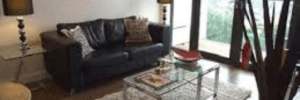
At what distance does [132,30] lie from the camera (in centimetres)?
383

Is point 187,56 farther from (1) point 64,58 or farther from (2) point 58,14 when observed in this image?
(2) point 58,14

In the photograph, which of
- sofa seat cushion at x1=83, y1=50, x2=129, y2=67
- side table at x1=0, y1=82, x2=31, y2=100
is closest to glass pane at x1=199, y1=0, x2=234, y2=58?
sofa seat cushion at x1=83, y1=50, x2=129, y2=67

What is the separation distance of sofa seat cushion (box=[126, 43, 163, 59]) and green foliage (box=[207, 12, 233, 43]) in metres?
1.12

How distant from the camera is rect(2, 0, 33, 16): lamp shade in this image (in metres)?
2.63

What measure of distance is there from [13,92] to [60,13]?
179 cm

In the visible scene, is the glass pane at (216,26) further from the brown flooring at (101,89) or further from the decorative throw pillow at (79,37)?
the decorative throw pillow at (79,37)

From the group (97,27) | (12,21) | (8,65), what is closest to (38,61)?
(8,65)

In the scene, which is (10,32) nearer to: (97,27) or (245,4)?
(97,27)

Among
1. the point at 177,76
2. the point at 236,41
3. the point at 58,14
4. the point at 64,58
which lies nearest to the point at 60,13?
the point at 58,14

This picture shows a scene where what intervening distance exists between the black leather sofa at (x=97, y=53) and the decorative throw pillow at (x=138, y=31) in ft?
0.40

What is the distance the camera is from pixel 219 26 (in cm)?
429

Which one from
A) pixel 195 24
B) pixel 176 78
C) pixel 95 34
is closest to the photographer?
pixel 176 78

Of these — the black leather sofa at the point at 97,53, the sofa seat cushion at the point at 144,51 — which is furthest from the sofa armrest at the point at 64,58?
the sofa seat cushion at the point at 144,51

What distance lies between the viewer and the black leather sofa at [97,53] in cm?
282
